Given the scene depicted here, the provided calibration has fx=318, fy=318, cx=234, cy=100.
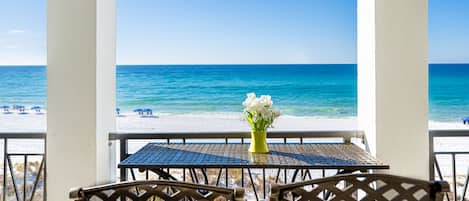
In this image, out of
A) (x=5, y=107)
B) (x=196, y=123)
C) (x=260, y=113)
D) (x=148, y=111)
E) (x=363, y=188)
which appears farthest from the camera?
(x=148, y=111)

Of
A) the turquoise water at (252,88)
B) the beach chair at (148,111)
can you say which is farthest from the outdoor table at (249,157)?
the turquoise water at (252,88)

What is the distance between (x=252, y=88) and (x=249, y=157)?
23.5 feet

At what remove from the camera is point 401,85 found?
202 cm

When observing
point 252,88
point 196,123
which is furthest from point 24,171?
point 252,88

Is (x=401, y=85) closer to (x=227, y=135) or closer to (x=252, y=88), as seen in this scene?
(x=227, y=135)

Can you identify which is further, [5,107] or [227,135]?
[5,107]

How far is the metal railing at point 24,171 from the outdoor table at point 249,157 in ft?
2.33

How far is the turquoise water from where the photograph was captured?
8047 millimetres

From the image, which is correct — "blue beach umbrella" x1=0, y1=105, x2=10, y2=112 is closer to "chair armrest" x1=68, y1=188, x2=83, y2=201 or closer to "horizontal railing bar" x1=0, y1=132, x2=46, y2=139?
"horizontal railing bar" x1=0, y1=132, x2=46, y2=139

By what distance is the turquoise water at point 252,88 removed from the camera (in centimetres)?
805

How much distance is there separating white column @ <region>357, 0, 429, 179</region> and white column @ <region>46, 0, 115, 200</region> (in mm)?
1775

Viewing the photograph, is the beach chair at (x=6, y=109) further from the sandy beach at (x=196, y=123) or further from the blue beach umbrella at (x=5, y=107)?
the sandy beach at (x=196, y=123)

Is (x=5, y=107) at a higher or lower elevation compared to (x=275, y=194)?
higher

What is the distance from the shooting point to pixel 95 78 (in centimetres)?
200
